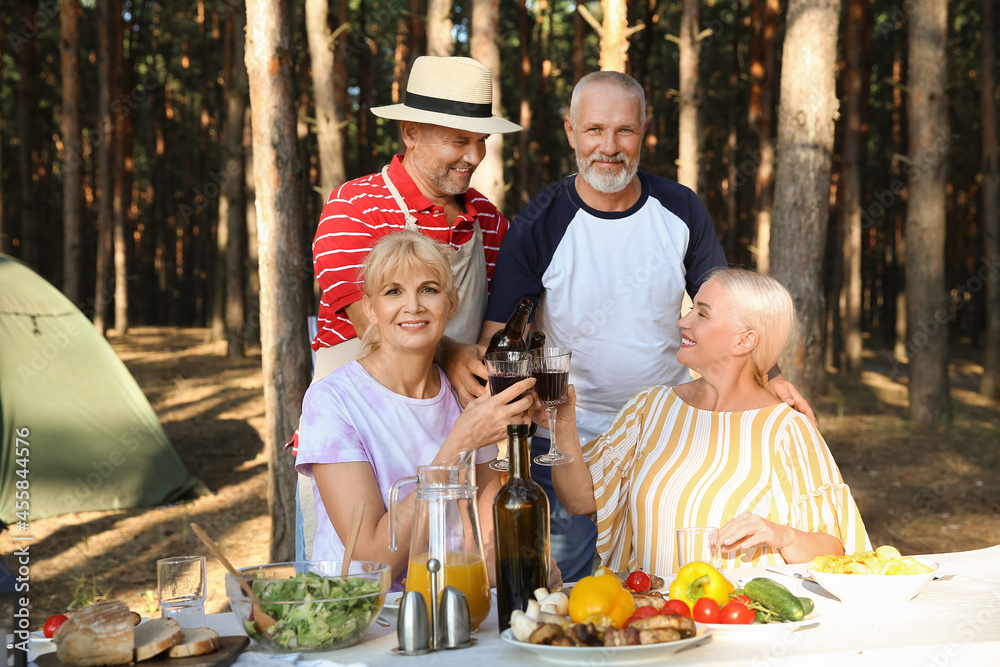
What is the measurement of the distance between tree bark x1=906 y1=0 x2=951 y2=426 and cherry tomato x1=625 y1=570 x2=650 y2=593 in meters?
10.4

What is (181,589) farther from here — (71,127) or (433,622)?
(71,127)

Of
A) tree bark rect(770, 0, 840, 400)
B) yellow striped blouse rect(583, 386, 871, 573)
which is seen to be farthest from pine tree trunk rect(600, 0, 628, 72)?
yellow striped blouse rect(583, 386, 871, 573)

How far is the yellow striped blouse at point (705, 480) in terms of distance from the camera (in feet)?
9.83

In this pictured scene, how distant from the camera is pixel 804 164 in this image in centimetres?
727

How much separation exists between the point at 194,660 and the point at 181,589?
36cm

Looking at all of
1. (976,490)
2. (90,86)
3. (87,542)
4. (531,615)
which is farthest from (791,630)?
(90,86)

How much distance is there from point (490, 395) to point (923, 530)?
6.99 m

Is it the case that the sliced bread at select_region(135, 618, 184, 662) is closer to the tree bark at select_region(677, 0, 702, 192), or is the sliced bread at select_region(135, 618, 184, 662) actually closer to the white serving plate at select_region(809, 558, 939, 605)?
the white serving plate at select_region(809, 558, 939, 605)

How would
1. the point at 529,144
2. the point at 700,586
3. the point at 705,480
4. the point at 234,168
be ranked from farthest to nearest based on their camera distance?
the point at 529,144 < the point at 234,168 < the point at 705,480 < the point at 700,586

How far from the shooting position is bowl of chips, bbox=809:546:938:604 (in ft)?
7.55

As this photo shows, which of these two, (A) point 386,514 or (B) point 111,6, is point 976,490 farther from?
(B) point 111,6

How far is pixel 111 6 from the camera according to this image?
16641 millimetres

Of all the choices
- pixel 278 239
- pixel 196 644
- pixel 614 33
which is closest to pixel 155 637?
pixel 196 644

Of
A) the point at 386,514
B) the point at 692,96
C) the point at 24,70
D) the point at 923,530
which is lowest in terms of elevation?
the point at 923,530
